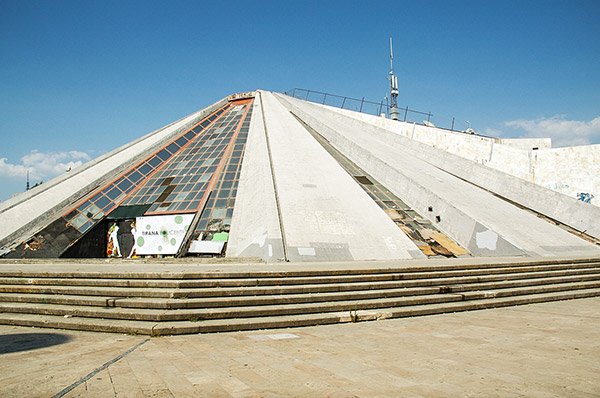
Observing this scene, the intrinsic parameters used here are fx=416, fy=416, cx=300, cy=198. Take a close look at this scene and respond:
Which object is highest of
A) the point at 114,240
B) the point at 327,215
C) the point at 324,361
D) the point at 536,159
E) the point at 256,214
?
the point at 536,159

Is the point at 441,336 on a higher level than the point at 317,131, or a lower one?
lower

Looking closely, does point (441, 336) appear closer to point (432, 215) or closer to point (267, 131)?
point (432, 215)

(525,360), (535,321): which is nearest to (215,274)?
(525,360)

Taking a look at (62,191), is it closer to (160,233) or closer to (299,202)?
(160,233)

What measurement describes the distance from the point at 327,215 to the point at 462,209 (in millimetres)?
4425

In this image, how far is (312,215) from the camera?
36.0 feet

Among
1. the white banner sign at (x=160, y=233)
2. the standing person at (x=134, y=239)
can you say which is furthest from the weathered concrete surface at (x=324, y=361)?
the standing person at (x=134, y=239)

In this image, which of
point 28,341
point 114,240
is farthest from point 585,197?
point 28,341

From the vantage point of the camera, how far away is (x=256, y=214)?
1140 cm

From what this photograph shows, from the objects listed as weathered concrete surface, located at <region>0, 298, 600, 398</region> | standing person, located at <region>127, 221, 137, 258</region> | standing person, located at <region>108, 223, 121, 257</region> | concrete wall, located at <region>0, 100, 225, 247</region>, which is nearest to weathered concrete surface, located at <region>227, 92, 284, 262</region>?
standing person, located at <region>127, 221, 137, 258</region>

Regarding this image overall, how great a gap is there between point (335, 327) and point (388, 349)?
1.34 m

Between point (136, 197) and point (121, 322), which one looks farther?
point (136, 197)

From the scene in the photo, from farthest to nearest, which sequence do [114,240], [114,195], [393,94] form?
[393,94] → [114,195] → [114,240]

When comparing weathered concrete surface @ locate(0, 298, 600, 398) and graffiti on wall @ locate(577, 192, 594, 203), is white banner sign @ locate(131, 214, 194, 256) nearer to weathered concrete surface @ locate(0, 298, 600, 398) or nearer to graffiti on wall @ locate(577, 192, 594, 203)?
weathered concrete surface @ locate(0, 298, 600, 398)
